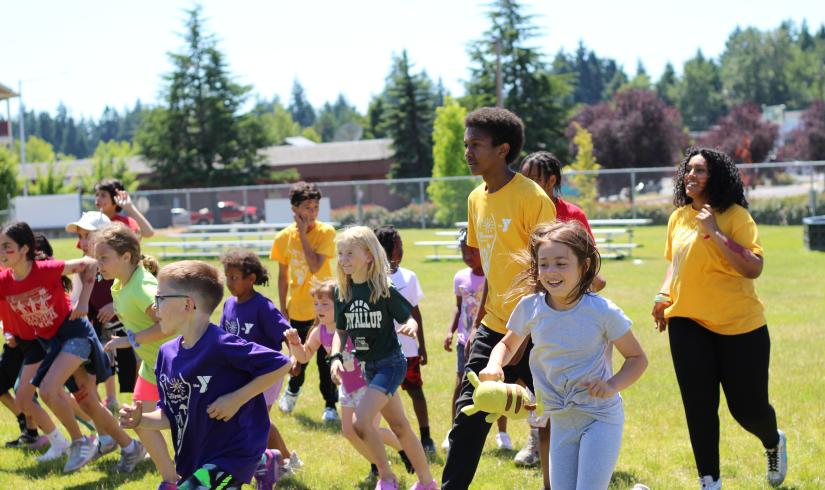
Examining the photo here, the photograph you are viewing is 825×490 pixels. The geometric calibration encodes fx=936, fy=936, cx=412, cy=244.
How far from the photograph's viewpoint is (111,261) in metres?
5.90

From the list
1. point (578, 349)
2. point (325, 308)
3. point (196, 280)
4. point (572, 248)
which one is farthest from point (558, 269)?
point (325, 308)

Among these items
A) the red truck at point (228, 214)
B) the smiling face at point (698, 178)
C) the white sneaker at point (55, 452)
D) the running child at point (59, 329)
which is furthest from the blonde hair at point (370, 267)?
the red truck at point (228, 214)

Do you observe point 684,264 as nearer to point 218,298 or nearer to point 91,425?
point 218,298

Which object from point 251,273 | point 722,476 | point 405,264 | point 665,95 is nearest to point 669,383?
point 722,476

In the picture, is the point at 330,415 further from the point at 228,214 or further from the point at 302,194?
the point at 228,214

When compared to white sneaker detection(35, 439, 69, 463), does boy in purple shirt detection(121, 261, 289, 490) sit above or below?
above

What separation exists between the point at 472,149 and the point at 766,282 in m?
13.7

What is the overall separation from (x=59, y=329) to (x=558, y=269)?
423cm

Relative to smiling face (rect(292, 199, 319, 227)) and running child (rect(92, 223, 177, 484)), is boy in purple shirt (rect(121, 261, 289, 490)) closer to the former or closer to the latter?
running child (rect(92, 223, 177, 484))

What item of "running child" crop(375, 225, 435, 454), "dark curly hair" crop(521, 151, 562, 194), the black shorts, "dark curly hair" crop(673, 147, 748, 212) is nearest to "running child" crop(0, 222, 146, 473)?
the black shorts

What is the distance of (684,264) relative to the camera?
5.50 m

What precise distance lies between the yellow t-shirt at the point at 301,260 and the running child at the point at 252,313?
1819mm

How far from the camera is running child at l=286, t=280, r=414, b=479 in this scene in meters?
5.71

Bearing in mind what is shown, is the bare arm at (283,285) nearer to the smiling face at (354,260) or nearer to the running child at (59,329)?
the running child at (59,329)
